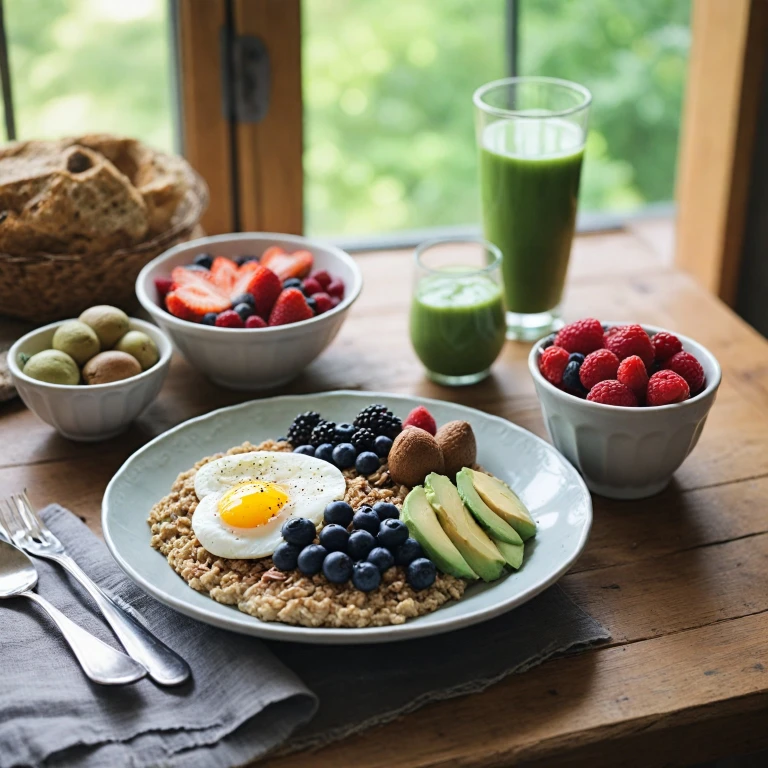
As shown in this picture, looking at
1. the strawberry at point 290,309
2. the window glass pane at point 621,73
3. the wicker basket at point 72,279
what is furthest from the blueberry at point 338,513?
the window glass pane at point 621,73

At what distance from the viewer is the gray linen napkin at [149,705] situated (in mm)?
1009

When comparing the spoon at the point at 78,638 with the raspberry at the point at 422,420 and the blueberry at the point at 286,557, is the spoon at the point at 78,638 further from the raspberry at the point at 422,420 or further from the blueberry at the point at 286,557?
the raspberry at the point at 422,420

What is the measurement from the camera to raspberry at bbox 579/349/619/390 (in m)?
1.37

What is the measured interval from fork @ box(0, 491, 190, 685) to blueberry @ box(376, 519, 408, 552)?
26 centimetres

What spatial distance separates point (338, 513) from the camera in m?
1.22

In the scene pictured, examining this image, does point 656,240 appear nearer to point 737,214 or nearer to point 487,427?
point 737,214

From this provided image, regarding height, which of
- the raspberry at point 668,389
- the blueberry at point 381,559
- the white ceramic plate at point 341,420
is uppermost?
the raspberry at point 668,389

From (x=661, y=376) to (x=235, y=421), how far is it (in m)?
0.62

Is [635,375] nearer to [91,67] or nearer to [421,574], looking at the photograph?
[421,574]

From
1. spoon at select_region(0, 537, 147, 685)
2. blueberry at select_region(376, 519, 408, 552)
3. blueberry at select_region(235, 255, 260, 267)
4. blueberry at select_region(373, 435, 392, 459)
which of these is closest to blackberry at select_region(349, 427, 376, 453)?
blueberry at select_region(373, 435, 392, 459)

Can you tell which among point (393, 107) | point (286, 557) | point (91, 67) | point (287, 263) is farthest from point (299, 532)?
point (393, 107)

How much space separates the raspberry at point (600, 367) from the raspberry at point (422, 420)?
23cm

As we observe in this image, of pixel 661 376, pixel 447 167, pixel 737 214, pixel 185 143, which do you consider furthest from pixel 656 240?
pixel 661 376

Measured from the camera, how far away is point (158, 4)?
2172 millimetres
